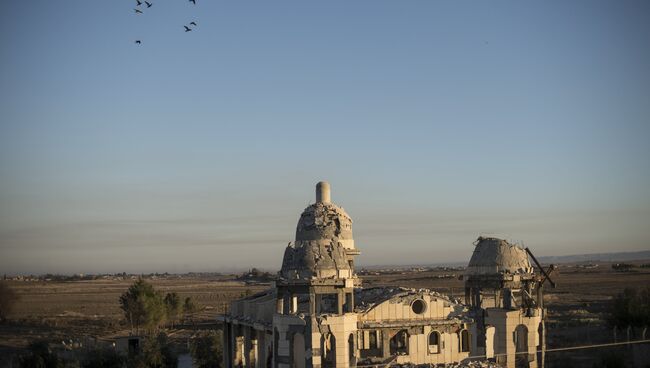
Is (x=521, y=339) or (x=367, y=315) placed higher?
(x=367, y=315)

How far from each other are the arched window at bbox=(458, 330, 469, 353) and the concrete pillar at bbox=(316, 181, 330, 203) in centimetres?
1084

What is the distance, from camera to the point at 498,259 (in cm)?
3859

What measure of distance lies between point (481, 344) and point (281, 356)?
35.2 ft

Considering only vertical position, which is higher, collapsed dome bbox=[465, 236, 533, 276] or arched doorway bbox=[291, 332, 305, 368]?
collapsed dome bbox=[465, 236, 533, 276]

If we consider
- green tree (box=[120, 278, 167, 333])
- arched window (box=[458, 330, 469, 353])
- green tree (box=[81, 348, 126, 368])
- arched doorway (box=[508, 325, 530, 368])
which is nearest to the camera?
arched window (box=[458, 330, 469, 353])

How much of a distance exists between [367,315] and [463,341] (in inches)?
222

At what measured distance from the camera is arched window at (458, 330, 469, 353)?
3769 centimetres

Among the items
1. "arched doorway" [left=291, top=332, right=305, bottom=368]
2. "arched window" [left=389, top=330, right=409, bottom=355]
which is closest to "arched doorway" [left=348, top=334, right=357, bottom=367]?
"arched doorway" [left=291, top=332, right=305, bottom=368]

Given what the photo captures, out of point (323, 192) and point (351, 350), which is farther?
point (323, 192)

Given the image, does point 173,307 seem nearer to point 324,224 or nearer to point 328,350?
point 324,224

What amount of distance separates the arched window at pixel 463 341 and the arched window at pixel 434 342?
1.32 m

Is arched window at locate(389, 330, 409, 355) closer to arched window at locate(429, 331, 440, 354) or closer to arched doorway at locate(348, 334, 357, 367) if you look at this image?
arched window at locate(429, 331, 440, 354)

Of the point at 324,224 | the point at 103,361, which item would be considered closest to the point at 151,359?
the point at 103,361

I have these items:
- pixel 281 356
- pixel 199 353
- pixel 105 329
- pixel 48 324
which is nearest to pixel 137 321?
pixel 105 329
